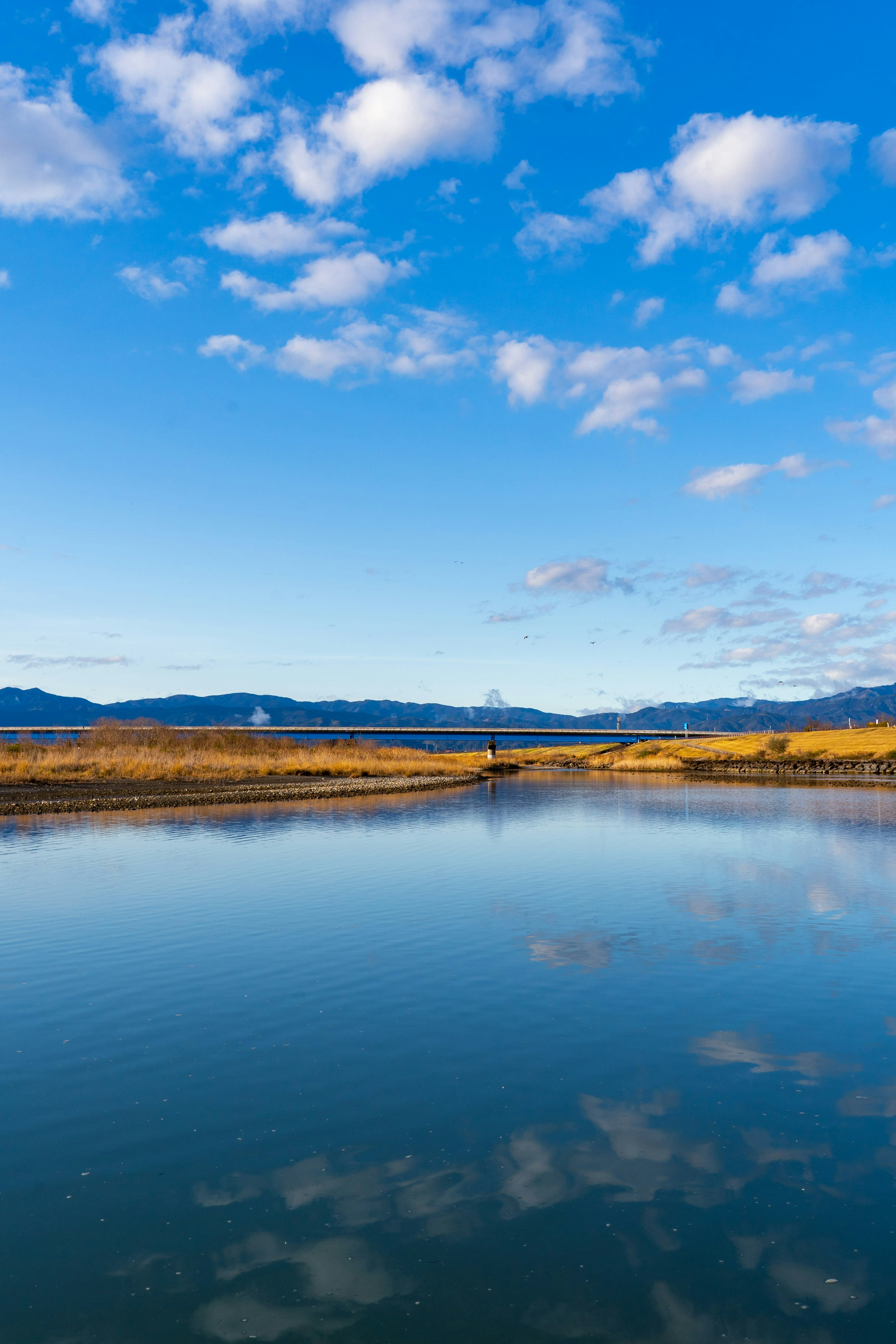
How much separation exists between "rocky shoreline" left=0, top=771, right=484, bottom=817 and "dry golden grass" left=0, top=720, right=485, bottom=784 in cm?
→ 316

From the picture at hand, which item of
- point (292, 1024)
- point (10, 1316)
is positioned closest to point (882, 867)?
point (292, 1024)

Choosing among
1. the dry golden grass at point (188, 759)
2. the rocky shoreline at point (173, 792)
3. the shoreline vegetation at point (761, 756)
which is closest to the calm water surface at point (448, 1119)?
the rocky shoreline at point (173, 792)

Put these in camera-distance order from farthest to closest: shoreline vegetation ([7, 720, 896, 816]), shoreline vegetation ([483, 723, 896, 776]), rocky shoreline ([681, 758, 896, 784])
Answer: shoreline vegetation ([483, 723, 896, 776]) → rocky shoreline ([681, 758, 896, 784]) → shoreline vegetation ([7, 720, 896, 816])

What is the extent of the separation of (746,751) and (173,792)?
11161 cm

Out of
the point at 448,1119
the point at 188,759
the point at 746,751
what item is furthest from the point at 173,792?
the point at 746,751

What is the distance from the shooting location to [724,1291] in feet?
22.5

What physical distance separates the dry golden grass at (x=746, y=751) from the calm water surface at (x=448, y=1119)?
4027 inches

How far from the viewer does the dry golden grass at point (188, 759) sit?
2965 inches

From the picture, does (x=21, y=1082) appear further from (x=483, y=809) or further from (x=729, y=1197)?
(x=483, y=809)

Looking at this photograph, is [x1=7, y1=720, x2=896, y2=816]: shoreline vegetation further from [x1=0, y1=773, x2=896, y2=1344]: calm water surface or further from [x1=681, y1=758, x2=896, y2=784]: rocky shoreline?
[x1=0, y1=773, x2=896, y2=1344]: calm water surface

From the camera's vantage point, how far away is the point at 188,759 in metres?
85.1

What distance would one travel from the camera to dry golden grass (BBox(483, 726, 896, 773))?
4695 inches

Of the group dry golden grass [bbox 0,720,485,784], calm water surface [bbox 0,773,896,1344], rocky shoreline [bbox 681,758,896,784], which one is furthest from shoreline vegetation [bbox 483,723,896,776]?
calm water surface [bbox 0,773,896,1344]

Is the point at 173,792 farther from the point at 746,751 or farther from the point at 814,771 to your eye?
the point at 746,751
